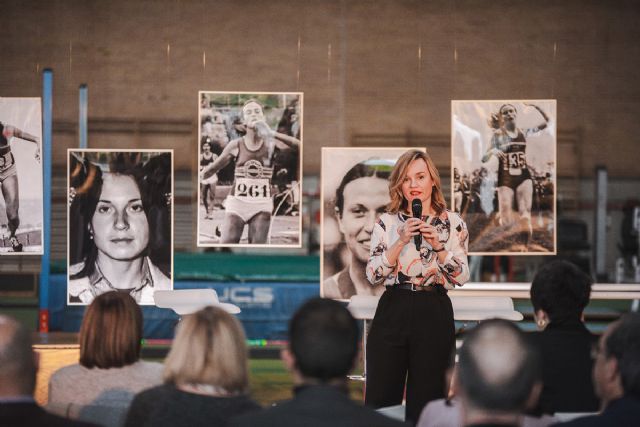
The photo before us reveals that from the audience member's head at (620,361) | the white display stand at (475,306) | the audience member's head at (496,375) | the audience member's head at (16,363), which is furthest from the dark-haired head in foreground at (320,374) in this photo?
the white display stand at (475,306)

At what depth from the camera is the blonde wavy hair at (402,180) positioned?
4277 millimetres

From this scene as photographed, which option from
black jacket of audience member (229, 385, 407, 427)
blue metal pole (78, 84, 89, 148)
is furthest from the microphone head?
blue metal pole (78, 84, 89, 148)

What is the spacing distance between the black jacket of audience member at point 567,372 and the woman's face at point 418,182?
51.8 inches

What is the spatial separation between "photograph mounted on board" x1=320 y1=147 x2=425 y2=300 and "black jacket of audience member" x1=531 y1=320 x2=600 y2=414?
10.4 feet

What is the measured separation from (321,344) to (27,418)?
785 millimetres

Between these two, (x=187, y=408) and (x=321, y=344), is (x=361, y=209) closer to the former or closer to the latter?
(x=187, y=408)

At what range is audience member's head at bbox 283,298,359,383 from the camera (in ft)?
7.11

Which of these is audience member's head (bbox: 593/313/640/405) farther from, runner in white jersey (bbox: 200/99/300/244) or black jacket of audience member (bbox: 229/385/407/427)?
runner in white jersey (bbox: 200/99/300/244)

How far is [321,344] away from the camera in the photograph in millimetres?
2174

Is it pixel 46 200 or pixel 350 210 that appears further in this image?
pixel 46 200

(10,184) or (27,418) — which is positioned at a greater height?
(10,184)

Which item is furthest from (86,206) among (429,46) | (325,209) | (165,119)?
(429,46)

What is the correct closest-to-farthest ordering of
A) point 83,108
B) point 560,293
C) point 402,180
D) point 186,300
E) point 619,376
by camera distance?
point 619,376 < point 560,293 < point 402,180 < point 186,300 < point 83,108

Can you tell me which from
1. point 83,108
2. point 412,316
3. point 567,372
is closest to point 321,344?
point 567,372
